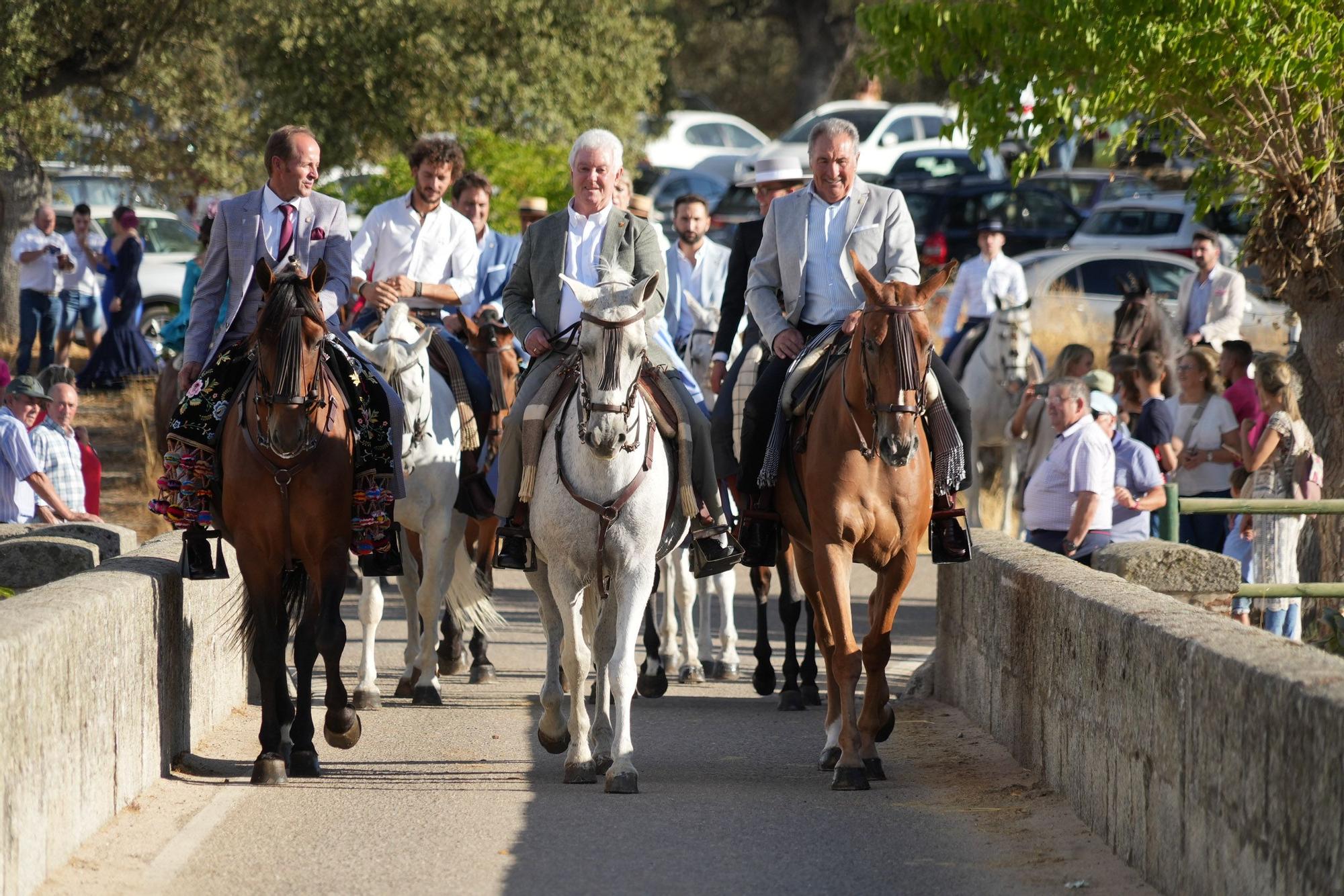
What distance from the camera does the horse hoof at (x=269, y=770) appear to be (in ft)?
28.7

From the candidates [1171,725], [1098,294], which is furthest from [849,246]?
[1098,294]

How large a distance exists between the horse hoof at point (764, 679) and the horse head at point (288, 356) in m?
4.14

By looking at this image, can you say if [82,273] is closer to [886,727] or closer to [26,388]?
[26,388]

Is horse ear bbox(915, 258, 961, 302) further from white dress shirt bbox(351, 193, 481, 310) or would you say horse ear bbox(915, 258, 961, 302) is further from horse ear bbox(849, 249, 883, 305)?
white dress shirt bbox(351, 193, 481, 310)

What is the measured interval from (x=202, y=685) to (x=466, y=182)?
5.19 m

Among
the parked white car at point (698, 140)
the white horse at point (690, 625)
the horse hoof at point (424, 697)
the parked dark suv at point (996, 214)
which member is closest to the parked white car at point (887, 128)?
the parked white car at point (698, 140)

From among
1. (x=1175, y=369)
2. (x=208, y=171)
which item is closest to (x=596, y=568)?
(x=1175, y=369)

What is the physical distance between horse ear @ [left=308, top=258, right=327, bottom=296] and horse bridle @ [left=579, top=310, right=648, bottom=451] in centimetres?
137

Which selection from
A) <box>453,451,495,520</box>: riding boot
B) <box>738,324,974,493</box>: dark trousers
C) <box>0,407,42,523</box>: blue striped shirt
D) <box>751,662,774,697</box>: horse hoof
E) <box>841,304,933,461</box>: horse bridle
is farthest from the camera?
<box>0,407,42,523</box>: blue striped shirt

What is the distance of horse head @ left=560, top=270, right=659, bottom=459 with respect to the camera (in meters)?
8.15

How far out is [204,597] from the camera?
10.1 m

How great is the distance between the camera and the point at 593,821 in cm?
796

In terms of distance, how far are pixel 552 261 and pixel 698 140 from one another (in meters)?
33.1

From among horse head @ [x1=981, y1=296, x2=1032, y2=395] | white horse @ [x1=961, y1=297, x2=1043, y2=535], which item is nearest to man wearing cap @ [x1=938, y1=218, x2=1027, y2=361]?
white horse @ [x1=961, y1=297, x2=1043, y2=535]
